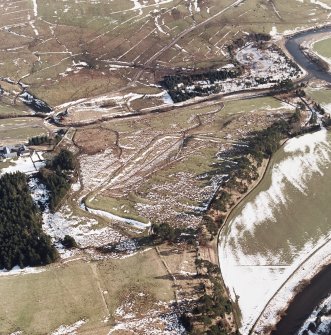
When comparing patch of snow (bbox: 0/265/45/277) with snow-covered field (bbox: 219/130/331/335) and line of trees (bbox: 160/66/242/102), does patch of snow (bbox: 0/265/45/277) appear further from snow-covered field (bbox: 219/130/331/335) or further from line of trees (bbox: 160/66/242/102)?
line of trees (bbox: 160/66/242/102)

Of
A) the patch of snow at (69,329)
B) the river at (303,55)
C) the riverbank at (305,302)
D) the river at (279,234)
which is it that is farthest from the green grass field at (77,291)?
the river at (303,55)

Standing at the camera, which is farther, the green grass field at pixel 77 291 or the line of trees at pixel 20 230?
the line of trees at pixel 20 230

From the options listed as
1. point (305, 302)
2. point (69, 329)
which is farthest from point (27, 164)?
point (305, 302)

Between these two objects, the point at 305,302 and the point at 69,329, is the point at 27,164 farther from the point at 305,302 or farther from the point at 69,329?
the point at 305,302

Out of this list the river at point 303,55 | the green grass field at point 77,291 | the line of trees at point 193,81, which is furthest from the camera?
the river at point 303,55

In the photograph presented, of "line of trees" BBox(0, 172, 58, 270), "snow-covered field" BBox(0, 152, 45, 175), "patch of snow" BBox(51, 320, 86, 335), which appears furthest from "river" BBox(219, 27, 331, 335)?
"snow-covered field" BBox(0, 152, 45, 175)

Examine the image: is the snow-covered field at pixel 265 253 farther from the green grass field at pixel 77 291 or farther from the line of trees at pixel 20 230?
the line of trees at pixel 20 230

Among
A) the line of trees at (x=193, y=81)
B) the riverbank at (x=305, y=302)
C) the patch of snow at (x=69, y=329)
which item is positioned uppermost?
the line of trees at (x=193, y=81)
